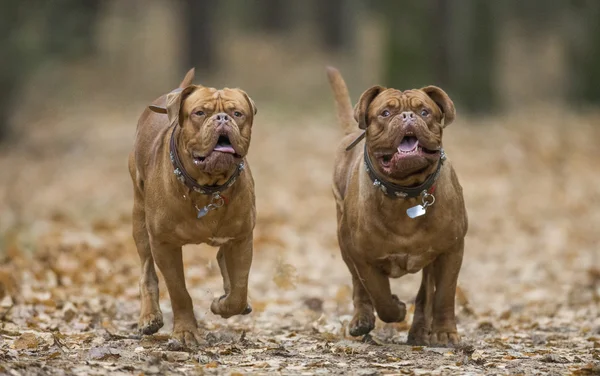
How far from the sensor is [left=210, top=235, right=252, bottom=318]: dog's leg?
6.34m

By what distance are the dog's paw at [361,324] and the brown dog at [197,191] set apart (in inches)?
29.3

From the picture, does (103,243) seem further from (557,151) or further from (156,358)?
(557,151)

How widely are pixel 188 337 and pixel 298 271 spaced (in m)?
4.33

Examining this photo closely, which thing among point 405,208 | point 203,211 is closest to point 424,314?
point 405,208

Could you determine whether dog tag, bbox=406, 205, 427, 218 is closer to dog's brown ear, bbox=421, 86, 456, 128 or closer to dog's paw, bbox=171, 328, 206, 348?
dog's brown ear, bbox=421, 86, 456, 128

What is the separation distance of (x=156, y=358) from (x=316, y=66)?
29982mm

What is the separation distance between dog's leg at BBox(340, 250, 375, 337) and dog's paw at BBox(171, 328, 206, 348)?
1.05 m

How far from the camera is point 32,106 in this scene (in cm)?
2473

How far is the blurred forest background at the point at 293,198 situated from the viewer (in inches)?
253

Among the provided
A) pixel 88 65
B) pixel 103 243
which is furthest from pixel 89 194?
pixel 88 65

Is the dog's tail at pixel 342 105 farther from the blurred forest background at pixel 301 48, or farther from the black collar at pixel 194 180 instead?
the blurred forest background at pixel 301 48

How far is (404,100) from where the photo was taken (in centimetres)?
602

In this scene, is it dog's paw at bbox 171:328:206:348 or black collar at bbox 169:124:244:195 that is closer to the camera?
black collar at bbox 169:124:244:195

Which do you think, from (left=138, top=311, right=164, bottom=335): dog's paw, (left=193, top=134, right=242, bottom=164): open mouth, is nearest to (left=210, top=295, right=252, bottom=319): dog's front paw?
(left=138, top=311, right=164, bottom=335): dog's paw
